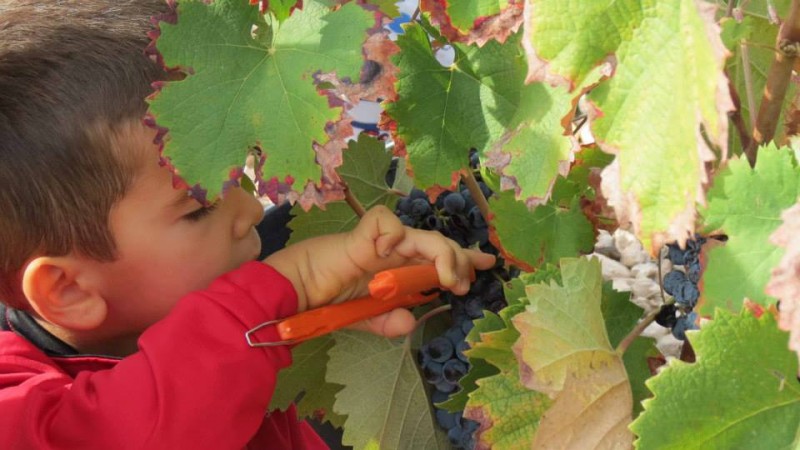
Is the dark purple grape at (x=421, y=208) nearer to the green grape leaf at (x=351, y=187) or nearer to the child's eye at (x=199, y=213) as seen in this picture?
the green grape leaf at (x=351, y=187)

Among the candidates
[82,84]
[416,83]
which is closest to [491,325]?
[416,83]

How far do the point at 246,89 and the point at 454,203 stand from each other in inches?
11.4

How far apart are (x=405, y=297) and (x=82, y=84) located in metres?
0.38

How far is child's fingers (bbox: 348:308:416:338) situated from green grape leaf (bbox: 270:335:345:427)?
0.10m

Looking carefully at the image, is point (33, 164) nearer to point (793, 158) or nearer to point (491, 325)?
point (491, 325)

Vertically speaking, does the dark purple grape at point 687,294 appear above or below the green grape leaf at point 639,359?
above

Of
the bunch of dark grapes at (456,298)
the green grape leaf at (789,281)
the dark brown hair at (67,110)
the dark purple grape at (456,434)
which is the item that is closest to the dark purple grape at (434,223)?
the bunch of dark grapes at (456,298)

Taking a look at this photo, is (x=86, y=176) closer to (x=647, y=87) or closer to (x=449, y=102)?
(x=449, y=102)

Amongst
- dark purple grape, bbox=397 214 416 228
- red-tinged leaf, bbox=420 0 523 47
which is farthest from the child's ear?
red-tinged leaf, bbox=420 0 523 47

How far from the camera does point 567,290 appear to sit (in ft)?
2.62

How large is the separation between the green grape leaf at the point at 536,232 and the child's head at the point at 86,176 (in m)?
0.29

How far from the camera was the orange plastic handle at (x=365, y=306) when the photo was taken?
36.6 inches

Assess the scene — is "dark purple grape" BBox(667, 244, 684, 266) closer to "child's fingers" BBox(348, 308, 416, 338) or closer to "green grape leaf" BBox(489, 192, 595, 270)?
"green grape leaf" BBox(489, 192, 595, 270)

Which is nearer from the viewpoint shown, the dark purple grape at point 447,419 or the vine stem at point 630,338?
the vine stem at point 630,338
